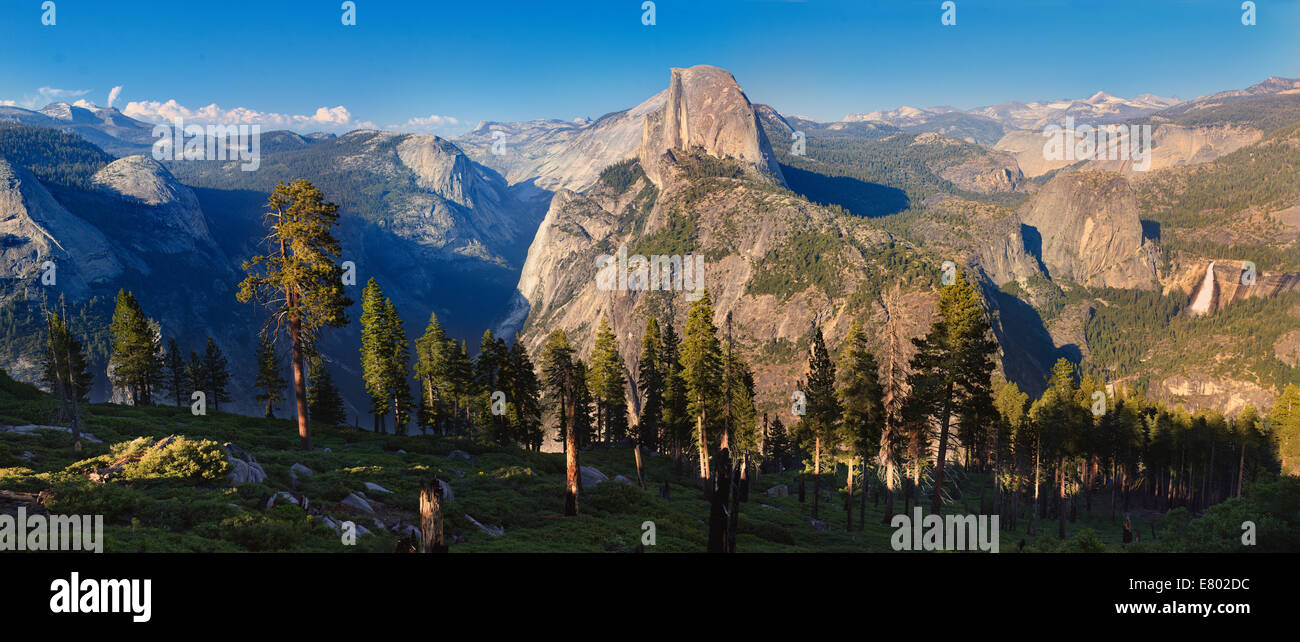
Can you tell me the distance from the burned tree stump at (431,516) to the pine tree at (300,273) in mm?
22655

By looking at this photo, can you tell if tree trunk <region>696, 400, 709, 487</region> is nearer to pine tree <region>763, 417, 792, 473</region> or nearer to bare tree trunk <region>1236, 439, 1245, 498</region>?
pine tree <region>763, 417, 792, 473</region>

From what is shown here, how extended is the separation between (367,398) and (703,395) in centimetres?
17740

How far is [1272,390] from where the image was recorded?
183125 mm

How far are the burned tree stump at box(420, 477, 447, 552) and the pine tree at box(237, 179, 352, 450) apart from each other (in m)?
22.7

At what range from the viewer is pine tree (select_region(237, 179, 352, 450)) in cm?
2864

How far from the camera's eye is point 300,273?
28.9m

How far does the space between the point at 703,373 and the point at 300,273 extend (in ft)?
89.6

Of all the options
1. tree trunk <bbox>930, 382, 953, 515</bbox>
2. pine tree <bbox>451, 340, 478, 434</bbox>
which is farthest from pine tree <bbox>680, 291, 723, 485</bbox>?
pine tree <bbox>451, 340, 478, 434</bbox>

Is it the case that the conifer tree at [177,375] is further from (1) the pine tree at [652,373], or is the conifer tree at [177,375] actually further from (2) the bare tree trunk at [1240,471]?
(2) the bare tree trunk at [1240,471]

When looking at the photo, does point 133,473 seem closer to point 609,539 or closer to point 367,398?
point 609,539

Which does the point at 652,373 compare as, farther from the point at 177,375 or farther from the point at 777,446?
the point at 177,375

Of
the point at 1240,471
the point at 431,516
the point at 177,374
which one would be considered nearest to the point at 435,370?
the point at 177,374
